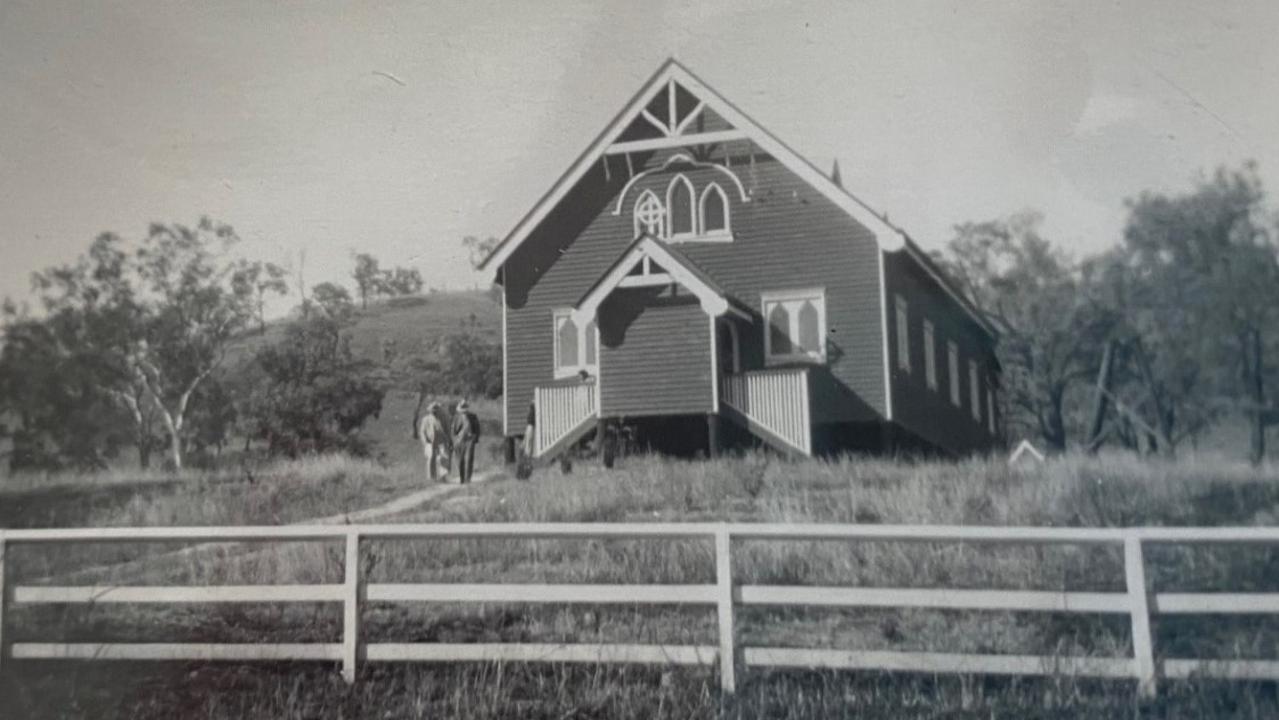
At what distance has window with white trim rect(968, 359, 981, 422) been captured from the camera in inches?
151

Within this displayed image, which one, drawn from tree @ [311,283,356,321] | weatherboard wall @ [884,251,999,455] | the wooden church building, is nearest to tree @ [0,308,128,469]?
tree @ [311,283,356,321]

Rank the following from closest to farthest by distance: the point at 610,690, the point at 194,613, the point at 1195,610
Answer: the point at 1195,610, the point at 610,690, the point at 194,613

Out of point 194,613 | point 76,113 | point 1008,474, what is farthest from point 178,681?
point 1008,474

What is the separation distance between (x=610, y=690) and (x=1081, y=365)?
6.28ft

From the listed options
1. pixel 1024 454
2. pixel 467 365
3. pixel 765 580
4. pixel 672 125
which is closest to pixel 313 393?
pixel 467 365

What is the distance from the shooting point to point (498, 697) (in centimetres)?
289

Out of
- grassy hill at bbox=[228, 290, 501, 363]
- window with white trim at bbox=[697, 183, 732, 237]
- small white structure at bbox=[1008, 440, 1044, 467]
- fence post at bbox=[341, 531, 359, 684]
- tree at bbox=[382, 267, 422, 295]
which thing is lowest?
fence post at bbox=[341, 531, 359, 684]

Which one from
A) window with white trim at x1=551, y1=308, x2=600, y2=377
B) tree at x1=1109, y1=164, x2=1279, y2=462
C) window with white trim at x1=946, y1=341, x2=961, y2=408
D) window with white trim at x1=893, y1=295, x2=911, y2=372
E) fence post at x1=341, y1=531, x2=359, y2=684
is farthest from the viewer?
window with white trim at x1=946, y1=341, x2=961, y2=408

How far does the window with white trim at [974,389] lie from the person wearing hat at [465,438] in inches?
75.0

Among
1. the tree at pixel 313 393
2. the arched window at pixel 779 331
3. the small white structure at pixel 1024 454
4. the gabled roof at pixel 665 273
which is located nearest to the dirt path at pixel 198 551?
the tree at pixel 313 393

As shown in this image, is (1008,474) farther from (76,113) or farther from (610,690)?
(76,113)

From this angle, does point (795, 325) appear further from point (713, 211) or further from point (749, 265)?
point (713, 211)

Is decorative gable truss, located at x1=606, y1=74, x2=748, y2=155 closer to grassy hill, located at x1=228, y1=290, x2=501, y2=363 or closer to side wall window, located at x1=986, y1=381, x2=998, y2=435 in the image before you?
grassy hill, located at x1=228, y1=290, x2=501, y2=363

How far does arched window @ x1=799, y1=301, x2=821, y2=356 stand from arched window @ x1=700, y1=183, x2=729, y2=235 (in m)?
0.45
